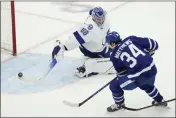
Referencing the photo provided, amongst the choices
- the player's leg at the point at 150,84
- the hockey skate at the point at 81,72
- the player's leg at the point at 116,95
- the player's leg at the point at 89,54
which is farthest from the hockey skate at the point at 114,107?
the player's leg at the point at 89,54

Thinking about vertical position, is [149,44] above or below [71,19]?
below

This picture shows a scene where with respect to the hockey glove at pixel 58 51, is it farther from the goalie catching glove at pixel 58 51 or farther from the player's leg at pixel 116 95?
the player's leg at pixel 116 95

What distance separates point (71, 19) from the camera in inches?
177

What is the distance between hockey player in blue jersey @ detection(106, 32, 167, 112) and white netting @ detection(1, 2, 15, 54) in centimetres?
128

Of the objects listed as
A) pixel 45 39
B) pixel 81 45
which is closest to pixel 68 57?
pixel 81 45

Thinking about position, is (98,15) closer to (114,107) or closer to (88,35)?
(88,35)

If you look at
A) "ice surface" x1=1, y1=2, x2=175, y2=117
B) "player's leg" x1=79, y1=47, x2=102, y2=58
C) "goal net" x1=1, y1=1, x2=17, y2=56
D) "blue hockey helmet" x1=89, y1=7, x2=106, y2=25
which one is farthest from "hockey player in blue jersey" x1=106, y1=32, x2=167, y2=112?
"goal net" x1=1, y1=1, x2=17, y2=56

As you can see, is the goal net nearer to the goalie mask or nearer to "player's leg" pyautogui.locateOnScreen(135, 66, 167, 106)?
the goalie mask

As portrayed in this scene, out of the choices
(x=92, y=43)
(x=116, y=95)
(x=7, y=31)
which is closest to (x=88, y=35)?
(x=92, y=43)

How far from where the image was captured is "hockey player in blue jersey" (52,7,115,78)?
3.04 meters

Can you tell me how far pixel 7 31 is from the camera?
12.1 feet

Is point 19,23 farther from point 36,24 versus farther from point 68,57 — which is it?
point 68,57

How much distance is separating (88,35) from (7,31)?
94 cm

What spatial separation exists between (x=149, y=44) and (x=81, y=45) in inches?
30.5
